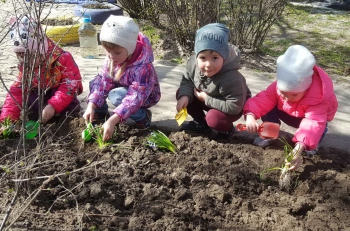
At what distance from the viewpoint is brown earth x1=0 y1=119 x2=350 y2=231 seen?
2359 mm

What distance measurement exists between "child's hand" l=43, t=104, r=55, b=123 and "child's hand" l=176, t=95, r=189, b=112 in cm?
100

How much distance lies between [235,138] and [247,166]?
1.74ft

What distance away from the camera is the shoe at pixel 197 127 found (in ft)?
11.8

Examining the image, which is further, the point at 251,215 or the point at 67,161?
the point at 67,161

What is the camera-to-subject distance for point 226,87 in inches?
126

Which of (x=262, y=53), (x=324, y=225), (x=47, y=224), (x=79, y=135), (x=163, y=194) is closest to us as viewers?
(x=47, y=224)

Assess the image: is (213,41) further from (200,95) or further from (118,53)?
(118,53)

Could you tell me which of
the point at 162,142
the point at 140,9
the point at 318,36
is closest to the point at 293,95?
the point at 162,142

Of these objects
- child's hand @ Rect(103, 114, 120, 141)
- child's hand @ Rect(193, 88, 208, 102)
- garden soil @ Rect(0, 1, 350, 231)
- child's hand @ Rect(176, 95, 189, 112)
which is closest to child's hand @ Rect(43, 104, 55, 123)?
garden soil @ Rect(0, 1, 350, 231)

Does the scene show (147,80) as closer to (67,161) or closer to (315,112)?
(67,161)

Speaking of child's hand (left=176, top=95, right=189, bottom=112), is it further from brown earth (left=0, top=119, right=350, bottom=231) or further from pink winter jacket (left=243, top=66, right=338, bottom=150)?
pink winter jacket (left=243, top=66, right=338, bottom=150)

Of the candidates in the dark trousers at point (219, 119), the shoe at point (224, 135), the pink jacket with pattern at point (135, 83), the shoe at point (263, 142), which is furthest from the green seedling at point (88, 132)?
the shoe at point (263, 142)

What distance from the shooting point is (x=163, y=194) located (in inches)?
103

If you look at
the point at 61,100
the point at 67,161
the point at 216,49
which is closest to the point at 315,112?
the point at 216,49
